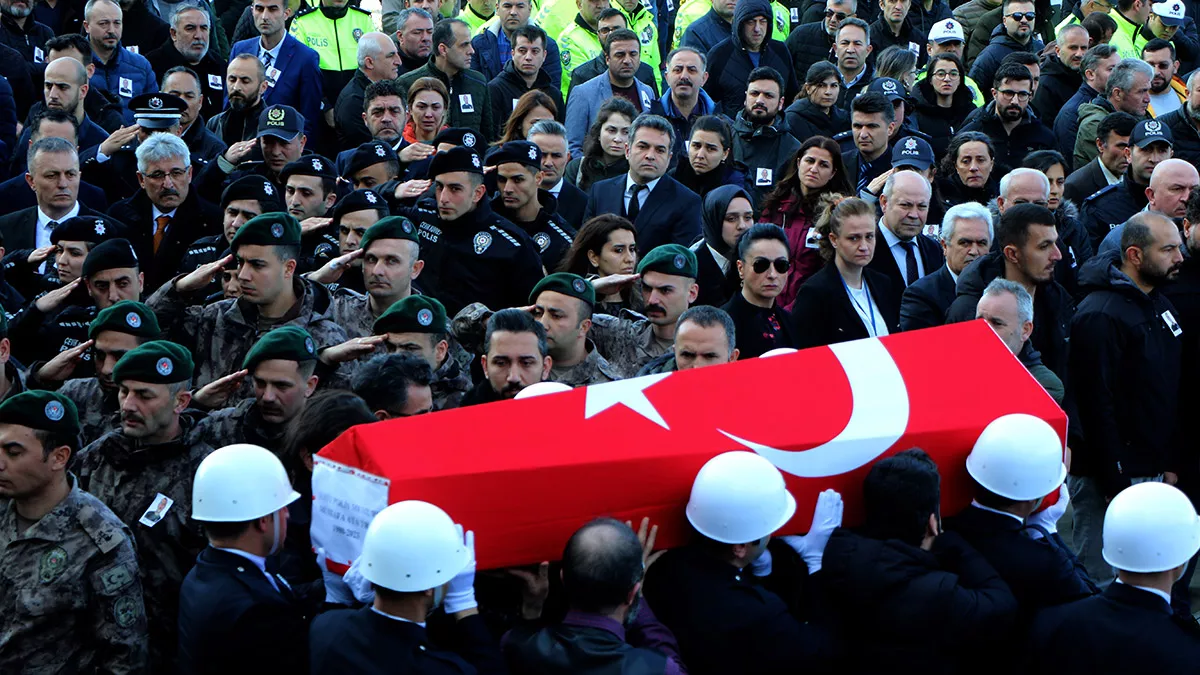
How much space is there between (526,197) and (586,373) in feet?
6.66

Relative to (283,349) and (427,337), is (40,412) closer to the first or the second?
(283,349)

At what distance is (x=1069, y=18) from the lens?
14.0 meters

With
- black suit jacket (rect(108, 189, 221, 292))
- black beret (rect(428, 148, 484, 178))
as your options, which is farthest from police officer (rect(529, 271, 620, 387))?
black suit jacket (rect(108, 189, 221, 292))

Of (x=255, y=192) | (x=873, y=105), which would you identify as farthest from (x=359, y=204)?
(x=873, y=105)

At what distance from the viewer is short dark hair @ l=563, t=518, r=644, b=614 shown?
13.6 ft

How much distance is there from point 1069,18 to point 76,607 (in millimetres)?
11629

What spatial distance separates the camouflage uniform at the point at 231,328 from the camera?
678cm

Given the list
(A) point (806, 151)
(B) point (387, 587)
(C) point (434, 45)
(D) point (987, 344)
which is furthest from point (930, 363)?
(C) point (434, 45)

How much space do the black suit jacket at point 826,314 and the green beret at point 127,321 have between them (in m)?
3.11

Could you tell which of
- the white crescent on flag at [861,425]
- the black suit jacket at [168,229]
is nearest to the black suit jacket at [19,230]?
the black suit jacket at [168,229]

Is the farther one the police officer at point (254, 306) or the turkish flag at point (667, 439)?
the police officer at point (254, 306)

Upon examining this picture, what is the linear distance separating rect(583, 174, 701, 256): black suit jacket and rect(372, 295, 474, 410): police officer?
2.55 m

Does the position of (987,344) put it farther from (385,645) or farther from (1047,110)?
(1047,110)

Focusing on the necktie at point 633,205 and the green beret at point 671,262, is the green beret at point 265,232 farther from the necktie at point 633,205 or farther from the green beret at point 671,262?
the necktie at point 633,205
